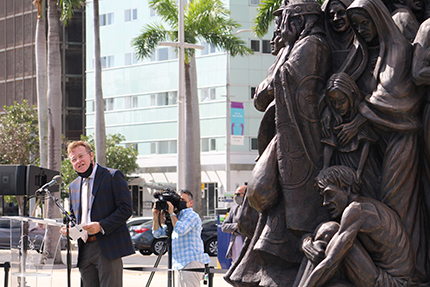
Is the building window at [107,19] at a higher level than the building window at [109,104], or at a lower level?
higher

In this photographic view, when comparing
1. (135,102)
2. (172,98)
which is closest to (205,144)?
(172,98)

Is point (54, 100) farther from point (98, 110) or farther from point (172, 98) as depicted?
point (172, 98)

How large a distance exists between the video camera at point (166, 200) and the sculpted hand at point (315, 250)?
4325 millimetres

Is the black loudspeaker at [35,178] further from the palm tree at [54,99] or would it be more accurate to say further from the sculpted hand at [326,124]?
the palm tree at [54,99]

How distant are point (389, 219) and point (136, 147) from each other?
46.7 m

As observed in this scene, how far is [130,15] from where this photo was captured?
5125cm

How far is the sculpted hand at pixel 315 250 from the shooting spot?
4125 mm

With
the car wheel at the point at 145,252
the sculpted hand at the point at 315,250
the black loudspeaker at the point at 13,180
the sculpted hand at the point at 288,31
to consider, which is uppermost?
the sculpted hand at the point at 288,31

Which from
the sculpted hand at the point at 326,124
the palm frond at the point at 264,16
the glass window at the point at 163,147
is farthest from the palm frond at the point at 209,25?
the glass window at the point at 163,147

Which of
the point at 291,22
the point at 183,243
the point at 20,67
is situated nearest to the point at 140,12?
the point at 20,67

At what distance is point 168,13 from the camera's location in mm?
26094

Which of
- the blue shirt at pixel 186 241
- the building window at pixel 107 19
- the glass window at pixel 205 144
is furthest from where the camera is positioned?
the building window at pixel 107 19

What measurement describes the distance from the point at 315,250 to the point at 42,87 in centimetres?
1766

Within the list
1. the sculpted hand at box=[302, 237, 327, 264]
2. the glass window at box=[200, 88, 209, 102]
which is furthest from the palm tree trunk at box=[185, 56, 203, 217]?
the sculpted hand at box=[302, 237, 327, 264]
